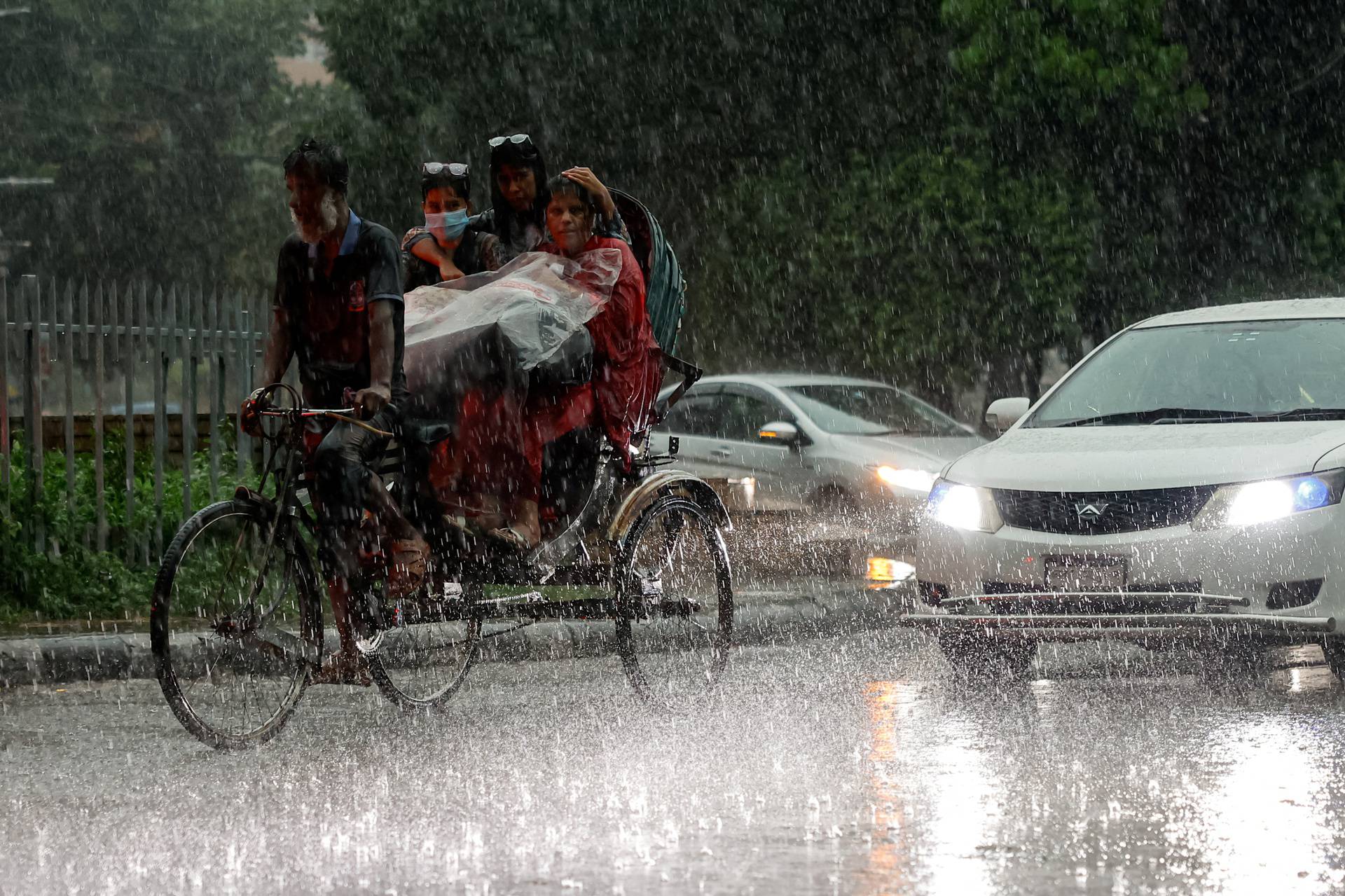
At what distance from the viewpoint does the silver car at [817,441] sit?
13.1 m

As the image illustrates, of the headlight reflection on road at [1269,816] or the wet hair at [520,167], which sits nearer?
the headlight reflection on road at [1269,816]

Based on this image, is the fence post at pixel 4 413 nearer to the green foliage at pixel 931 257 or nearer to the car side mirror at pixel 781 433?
the car side mirror at pixel 781 433

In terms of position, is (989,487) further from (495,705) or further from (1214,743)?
(495,705)

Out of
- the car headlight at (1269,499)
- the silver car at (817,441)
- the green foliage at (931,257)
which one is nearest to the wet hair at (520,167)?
the car headlight at (1269,499)

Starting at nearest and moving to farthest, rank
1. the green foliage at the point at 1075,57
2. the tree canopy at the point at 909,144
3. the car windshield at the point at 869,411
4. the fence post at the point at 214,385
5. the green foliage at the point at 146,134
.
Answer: the fence post at the point at 214,385 → the car windshield at the point at 869,411 → the green foliage at the point at 1075,57 → the tree canopy at the point at 909,144 → the green foliage at the point at 146,134

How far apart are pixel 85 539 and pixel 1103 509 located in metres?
6.20

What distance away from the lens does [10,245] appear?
52.5m

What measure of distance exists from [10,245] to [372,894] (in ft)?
169

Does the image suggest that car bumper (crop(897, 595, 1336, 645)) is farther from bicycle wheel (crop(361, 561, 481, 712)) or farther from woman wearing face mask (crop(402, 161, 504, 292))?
woman wearing face mask (crop(402, 161, 504, 292))

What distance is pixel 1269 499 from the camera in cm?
704

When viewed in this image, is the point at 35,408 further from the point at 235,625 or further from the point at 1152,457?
the point at 1152,457

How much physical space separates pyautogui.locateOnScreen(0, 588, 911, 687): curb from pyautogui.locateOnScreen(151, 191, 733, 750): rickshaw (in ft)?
0.60

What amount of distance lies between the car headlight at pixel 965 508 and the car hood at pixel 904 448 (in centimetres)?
514

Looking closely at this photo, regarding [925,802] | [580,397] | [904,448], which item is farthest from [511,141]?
[904,448]
